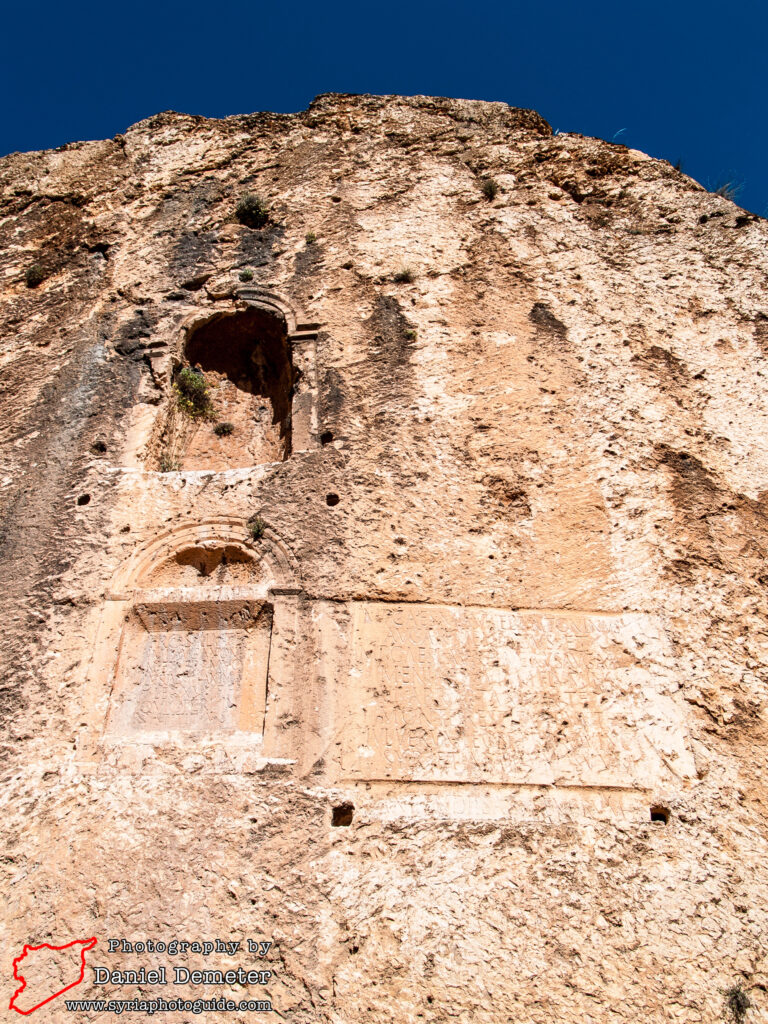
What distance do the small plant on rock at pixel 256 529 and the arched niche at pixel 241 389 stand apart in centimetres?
77

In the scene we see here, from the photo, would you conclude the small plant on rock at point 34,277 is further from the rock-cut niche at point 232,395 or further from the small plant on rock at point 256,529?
the small plant on rock at point 256,529

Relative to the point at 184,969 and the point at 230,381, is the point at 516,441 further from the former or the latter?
the point at 184,969

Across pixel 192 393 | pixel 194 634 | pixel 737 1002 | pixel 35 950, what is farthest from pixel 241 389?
pixel 737 1002

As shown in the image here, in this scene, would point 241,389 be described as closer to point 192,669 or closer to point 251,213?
point 251,213

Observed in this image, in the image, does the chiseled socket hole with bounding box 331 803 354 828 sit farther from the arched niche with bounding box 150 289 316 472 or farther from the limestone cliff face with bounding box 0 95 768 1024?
the arched niche with bounding box 150 289 316 472

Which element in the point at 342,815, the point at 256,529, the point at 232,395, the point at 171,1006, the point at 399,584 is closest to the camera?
the point at 171,1006

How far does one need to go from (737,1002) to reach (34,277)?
6.16m

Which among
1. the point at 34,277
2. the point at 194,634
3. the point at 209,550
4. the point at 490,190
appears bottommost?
the point at 194,634

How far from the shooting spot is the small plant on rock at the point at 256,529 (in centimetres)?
427

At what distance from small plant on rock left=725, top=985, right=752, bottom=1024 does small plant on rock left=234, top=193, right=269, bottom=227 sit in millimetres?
5510

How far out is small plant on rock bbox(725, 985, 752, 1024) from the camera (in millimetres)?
2928

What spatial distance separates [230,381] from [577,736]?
11.8ft

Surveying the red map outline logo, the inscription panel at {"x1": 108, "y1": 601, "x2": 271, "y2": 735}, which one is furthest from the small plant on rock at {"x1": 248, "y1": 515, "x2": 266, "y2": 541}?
the red map outline logo

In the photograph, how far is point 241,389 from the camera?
5.79 meters
